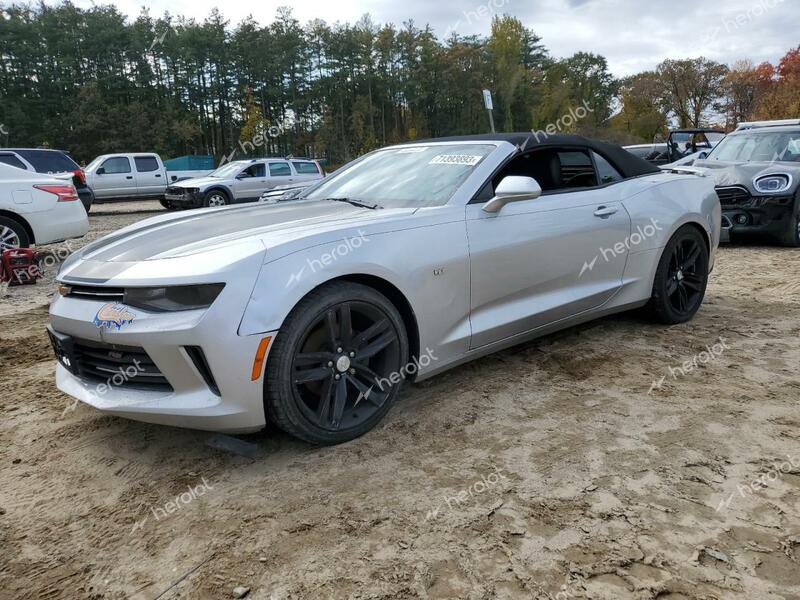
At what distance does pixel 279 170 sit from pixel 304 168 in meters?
0.93

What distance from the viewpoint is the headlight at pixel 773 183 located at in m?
7.88

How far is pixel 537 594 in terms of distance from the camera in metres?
1.76

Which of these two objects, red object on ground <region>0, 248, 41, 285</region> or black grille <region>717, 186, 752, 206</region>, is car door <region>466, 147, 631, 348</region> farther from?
red object on ground <region>0, 248, 41, 285</region>

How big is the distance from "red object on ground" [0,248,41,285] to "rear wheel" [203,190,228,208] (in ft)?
31.1

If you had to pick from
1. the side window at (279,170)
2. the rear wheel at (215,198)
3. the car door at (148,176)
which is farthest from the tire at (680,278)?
the car door at (148,176)

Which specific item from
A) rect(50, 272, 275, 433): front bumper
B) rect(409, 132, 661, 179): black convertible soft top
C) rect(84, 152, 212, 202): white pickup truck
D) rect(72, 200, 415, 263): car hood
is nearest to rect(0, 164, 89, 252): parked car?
rect(72, 200, 415, 263): car hood

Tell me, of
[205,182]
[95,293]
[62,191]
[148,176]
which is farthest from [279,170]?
[95,293]

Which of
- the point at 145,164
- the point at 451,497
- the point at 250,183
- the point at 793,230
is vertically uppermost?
the point at 145,164

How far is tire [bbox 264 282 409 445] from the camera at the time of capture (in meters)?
2.43

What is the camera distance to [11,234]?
723 cm

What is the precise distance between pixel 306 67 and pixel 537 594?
58676mm

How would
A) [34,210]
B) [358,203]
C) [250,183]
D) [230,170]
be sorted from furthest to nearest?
[230,170]
[250,183]
[34,210]
[358,203]

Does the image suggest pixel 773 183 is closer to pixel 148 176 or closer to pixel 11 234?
pixel 11 234

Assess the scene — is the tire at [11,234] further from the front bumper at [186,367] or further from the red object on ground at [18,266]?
the front bumper at [186,367]
